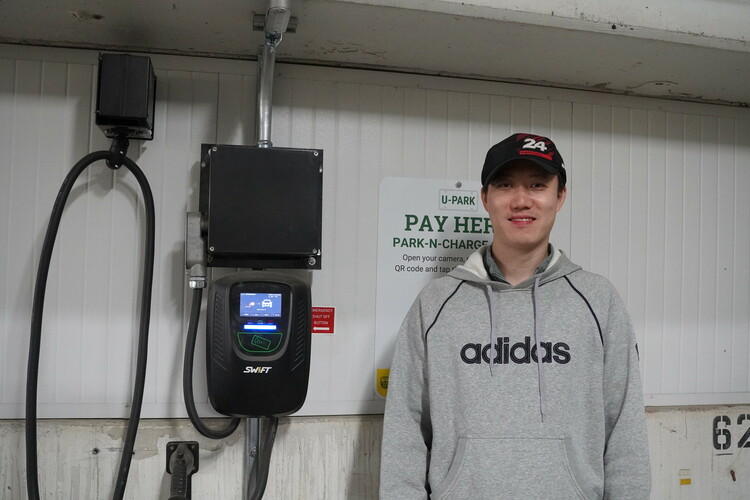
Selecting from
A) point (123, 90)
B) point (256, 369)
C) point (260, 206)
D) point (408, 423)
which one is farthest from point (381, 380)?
point (123, 90)

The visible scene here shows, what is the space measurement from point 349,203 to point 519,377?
643 mm

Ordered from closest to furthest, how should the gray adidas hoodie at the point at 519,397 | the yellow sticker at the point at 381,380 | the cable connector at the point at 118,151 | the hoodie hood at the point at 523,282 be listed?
the gray adidas hoodie at the point at 519,397
the hoodie hood at the point at 523,282
the cable connector at the point at 118,151
the yellow sticker at the point at 381,380

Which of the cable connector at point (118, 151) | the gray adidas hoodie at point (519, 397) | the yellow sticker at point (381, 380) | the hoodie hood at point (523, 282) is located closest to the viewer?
the gray adidas hoodie at point (519, 397)

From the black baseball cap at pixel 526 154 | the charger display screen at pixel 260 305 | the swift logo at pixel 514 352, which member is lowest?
the swift logo at pixel 514 352

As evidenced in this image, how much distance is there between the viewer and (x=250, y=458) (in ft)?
4.37

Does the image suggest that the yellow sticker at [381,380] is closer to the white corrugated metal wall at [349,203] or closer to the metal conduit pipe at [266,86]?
the white corrugated metal wall at [349,203]

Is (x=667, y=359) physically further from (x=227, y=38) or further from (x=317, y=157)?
(x=227, y=38)

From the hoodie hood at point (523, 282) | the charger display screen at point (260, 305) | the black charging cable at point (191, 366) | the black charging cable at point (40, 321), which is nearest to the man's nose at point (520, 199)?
the hoodie hood at point (523, 282)

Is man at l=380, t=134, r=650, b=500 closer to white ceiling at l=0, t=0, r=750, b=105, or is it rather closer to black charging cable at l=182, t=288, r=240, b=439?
white ceiling at l=0, t=0, r=750, b=105

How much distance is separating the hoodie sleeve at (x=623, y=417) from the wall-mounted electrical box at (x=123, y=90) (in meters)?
1.16

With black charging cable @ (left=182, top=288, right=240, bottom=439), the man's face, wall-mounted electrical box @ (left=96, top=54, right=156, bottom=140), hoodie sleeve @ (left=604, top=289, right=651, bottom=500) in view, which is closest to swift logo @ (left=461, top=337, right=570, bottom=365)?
hoodie sleeve @ (left=604, top=289, right=651, bottom=500)

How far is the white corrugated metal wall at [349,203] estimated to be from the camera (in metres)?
1.33

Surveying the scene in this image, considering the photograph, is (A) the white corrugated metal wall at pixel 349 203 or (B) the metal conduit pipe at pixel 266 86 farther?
(A) the white corrugated metal wall at pixel 349 203

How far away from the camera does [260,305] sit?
3.78 ft
